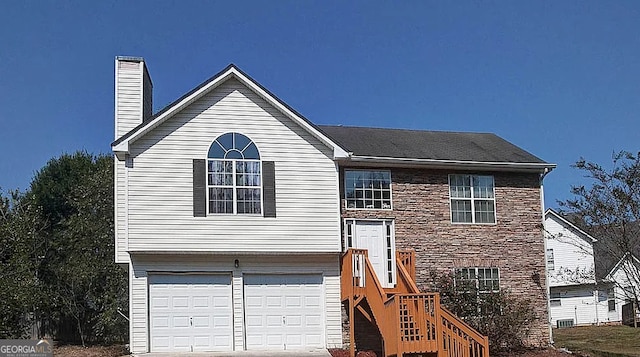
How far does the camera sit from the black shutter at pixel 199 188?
20172mm

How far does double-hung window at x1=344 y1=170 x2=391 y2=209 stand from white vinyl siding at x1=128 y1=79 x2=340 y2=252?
47.5 inches

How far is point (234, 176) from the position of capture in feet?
67.7

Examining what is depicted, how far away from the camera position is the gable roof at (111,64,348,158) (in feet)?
65.5

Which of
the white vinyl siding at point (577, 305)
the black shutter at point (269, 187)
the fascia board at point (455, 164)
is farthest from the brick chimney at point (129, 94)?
the white vinyl siding at point (577, 305)

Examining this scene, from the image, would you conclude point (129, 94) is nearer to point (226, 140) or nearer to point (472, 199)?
point (226, 140)

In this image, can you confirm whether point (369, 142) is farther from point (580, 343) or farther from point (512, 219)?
point (580, 343)

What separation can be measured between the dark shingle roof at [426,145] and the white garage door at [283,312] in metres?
3.97

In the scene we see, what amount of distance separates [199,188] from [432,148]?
7.43 m

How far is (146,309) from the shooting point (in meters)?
20.0

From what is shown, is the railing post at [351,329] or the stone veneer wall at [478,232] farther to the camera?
the stone veneer wall at [478,232]

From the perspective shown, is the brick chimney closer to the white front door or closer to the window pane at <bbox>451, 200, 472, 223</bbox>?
the white front door

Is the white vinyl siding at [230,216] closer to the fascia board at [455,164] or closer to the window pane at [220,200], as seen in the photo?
the window pane at [220,200]

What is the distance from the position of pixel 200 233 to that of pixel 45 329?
39.3 ft

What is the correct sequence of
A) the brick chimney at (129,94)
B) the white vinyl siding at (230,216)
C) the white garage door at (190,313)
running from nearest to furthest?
the white vinyl siding at (230,216) < the white garage door at (190,313) < the brick chimney at (129,94)
